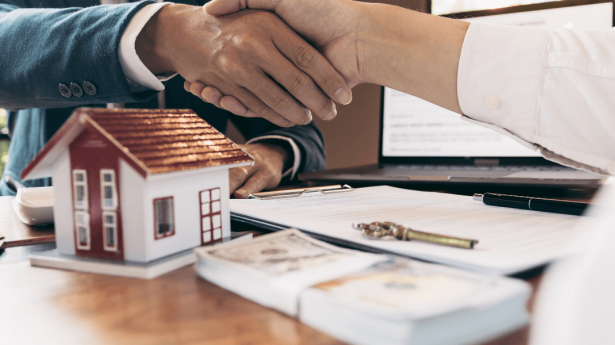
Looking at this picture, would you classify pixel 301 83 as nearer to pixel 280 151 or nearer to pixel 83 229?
pixel 280 151

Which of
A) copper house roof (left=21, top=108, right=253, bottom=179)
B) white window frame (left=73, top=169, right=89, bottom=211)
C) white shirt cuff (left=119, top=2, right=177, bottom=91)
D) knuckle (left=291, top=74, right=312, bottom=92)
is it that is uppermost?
white shirt cuff (left=119, top=2, right=177, bottom=91)

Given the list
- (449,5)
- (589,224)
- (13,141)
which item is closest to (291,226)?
(589,224)

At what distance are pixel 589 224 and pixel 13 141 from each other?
1.49 meters

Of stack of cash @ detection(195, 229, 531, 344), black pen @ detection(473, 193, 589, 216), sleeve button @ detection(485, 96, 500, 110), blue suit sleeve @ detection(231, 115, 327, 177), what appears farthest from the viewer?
blue suit sleeve @ detection(231, 115, 327, 177)

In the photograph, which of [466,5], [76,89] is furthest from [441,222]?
[466,5]

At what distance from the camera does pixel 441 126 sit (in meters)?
1.24

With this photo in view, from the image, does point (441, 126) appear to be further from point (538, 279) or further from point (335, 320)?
point (335, 320)

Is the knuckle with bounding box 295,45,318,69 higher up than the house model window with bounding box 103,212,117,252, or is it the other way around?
the knuckle with bounding box 295,45,318,69

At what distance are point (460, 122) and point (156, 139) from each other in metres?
1.03

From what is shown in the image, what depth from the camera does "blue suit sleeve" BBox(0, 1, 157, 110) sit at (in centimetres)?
72

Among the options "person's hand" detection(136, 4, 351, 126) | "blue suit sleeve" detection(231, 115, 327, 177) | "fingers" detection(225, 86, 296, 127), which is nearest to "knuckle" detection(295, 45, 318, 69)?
"person's hand" detection(136, 4, 351, 126)

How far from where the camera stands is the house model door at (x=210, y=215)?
0.40m

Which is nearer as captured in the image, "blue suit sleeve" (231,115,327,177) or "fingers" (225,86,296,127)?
"fingers" (225,86,296,127)

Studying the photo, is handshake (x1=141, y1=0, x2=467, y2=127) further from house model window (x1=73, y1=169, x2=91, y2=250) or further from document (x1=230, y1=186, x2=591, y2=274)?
house model window (x1=73, y1=169, x2=91, y2=250)
